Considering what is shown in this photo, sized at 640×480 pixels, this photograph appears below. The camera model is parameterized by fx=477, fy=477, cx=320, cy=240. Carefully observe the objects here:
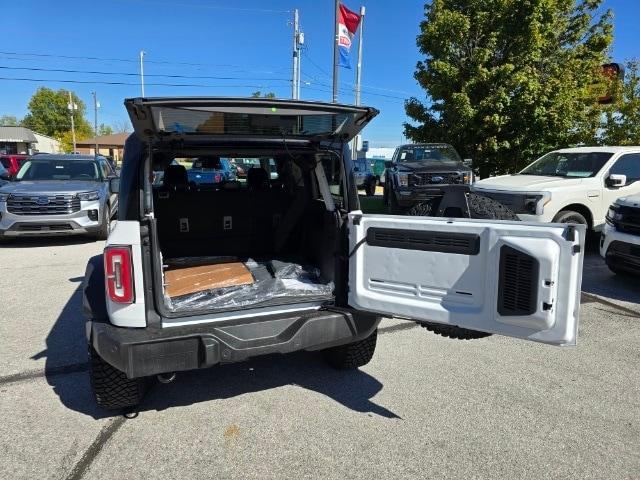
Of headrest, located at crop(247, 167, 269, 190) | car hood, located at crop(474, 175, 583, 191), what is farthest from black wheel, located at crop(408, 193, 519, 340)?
car hood, located at crop(474, 175, 583, 191)

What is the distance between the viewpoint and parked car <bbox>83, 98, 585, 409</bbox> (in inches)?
93.6

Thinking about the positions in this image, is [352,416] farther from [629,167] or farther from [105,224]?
[105,224]

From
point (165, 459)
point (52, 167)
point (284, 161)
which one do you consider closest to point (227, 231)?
point (284, 161)

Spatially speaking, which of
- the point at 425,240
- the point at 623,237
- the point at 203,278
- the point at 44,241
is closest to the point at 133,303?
the point at 203,278

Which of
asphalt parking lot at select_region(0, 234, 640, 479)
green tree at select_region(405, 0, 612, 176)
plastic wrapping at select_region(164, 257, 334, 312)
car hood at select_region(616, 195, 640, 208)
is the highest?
green tree at select_region(405, 0, 612, 176)

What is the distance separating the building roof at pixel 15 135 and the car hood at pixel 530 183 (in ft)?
226

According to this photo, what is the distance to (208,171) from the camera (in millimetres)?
5020

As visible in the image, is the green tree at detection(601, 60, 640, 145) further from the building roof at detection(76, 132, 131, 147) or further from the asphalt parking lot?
the building roof at detection(76, 132, 131, 147)

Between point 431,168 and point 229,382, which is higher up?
point 431,168

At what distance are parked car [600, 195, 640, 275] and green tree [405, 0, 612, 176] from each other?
6519 mm

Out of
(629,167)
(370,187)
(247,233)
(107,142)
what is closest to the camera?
(247,233)

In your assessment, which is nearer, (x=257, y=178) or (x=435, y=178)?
(x=257, y=178)

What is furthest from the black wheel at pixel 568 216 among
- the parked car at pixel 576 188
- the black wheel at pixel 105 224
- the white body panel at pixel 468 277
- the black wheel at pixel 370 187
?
the black wheel at pixel 370 187

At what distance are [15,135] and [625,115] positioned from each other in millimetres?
72325
